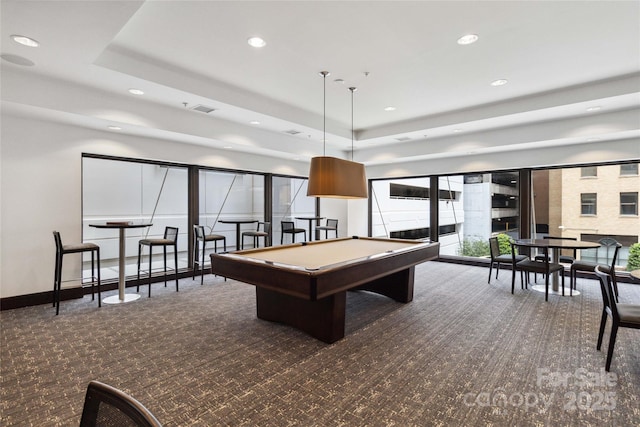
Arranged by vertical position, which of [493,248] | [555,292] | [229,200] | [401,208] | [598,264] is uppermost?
[229,200]

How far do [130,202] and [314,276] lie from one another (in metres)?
5.09

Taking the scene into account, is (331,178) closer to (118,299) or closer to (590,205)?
(118,299)

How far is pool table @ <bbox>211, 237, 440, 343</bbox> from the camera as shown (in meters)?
2.84

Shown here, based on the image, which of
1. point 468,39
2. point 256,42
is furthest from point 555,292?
point 256,42

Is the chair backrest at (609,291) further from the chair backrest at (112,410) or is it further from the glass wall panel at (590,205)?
the glass wall panel at (590,205)

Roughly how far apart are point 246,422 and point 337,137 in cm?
599

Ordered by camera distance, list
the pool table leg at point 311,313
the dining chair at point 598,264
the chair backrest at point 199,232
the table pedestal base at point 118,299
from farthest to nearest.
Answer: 1. the chair backrest at point 199,232
2. the table pedestal base at point 118,299
3. the dining chair at point 598,264
4. the pool table leg at point 311,313

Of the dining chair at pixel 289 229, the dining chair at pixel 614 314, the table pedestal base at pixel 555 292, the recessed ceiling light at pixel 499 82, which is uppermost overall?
the recessed ceiling light at pixel 499 82

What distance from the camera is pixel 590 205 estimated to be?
20.5 ft

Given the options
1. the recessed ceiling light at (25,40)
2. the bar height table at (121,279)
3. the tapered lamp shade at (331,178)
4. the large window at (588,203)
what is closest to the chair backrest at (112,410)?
the tapered lamp shade at (331,178)

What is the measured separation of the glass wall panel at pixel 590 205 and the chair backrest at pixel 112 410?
7.58 m

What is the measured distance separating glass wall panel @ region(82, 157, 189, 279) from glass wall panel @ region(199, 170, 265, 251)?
459 mm

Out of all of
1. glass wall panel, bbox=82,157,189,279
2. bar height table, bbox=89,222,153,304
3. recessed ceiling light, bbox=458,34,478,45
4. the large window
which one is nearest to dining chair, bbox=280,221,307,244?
glass wall panel, bbox=82,157,189,279

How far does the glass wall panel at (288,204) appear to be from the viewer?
8172mm
